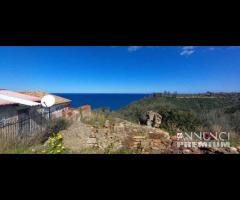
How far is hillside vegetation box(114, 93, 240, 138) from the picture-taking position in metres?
6.04

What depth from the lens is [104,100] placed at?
609 centimetres

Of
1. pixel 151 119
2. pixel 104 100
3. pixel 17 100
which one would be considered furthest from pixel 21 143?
pixel 151 119

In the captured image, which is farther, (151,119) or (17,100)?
(151,119)

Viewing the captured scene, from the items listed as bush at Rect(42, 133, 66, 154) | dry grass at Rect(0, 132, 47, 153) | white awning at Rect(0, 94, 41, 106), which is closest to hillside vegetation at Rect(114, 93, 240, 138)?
bush at Rect(42, 133, 66, 154)

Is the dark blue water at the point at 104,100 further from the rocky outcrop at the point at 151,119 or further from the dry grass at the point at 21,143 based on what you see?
the dry grass at the point at 21,143

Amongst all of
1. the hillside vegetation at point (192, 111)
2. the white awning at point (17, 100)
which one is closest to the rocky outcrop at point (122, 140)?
the hillside vegetation at point (192, 111)

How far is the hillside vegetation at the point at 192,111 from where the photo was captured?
238 inches

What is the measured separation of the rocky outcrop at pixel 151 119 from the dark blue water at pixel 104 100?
0.51 meters

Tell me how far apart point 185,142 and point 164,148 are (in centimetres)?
51

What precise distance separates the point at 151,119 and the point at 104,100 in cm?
126

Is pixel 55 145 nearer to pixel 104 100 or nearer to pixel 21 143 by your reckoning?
pixel 21 143

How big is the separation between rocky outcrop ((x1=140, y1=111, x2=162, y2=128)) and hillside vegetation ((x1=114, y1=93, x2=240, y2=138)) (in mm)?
101
